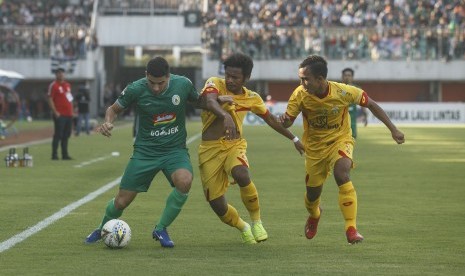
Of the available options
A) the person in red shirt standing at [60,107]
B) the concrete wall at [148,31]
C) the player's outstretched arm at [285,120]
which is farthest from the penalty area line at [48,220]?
the concrete wall at [148,31]

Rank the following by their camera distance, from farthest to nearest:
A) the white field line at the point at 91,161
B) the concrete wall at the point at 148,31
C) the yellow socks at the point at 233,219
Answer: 1. the concrete wall at the point at 148,31
2. the white field line at the point at 91,161
3. the yellow socks at the point at 233,219

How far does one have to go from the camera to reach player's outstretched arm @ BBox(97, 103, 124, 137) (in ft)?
38.8

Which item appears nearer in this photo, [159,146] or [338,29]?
[159,146]

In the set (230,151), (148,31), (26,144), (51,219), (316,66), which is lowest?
(26,144)

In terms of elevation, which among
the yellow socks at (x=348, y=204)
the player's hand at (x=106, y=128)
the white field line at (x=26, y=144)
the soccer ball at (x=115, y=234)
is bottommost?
the white field line at (x=26, y=144)

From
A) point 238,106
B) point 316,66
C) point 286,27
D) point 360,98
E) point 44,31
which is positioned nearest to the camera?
point 316,66

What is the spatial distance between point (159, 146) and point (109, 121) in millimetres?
630

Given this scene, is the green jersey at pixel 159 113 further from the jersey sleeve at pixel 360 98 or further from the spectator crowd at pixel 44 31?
the spectator crowd at pixel 44 31

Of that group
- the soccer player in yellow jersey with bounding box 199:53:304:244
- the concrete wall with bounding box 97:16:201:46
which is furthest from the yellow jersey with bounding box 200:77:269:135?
the concrete wall with bounding box 97:16:201:46

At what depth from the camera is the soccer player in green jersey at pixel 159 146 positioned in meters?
12.3

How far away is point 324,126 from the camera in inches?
515

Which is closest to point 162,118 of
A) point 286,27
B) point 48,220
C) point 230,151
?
point 230,151

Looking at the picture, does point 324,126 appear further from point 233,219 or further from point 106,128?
point 106,128

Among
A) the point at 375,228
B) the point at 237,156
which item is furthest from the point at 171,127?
the point at 375,228
